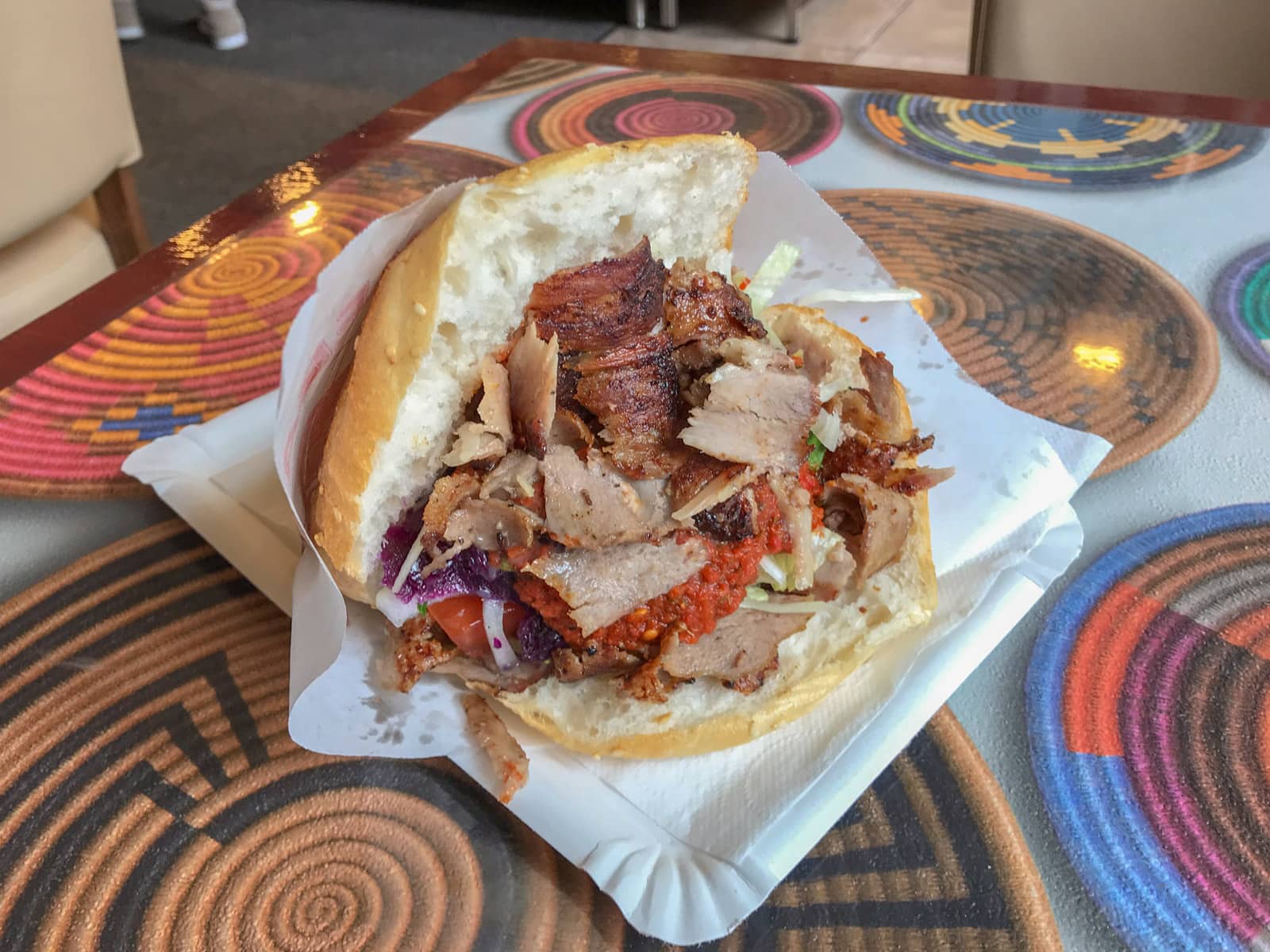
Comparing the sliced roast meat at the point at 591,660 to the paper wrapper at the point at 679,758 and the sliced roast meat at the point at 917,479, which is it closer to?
the paper wrapper at the point at 679,758

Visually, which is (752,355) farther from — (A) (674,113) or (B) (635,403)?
(A) (674,113)

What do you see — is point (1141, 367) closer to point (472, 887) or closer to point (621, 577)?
point (621, 577)


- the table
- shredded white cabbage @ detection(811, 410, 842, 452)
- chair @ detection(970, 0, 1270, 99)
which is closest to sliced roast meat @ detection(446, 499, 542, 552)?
shredded white cabbage @ detection(811, 410, 842, 452)

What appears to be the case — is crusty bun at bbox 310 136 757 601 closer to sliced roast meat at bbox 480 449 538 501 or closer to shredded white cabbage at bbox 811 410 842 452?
sliced roast meat at bbox 480 449 538 501

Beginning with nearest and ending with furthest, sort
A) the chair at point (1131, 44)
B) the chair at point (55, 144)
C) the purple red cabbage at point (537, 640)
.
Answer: the purple red cabbage at point (537, 640), the chair at point (55, 144), the chair at point (1131, 44)

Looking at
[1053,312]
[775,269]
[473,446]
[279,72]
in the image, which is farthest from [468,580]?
[279,72]

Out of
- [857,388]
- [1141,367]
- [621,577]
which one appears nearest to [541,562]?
[621,577]

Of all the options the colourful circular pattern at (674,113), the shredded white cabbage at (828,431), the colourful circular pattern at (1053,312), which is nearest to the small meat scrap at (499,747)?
the shredded white cabbage at (828,431)
